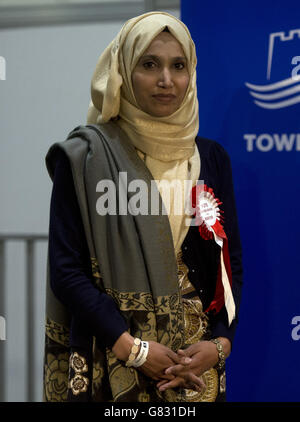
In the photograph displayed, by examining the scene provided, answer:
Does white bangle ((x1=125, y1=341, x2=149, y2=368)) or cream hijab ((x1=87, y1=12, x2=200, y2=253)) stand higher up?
cream hijab ((x1=87, y1=12, x2=200, y2=253))

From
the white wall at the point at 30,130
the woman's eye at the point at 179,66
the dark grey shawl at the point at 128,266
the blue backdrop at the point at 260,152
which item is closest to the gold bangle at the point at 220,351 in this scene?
the dark grey shawl at the point at 128,266

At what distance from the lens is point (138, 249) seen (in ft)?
5.91

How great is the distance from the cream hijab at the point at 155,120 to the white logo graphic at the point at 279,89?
1.69ft

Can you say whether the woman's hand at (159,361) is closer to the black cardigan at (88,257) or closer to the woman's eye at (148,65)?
the black cardigan at (88,257)

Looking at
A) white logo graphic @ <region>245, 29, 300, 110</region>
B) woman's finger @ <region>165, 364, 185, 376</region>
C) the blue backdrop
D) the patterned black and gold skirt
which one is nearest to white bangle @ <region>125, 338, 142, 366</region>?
woman's finger @ <region>165, 364, 185, 376</region>

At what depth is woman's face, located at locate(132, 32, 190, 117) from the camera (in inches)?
73.0

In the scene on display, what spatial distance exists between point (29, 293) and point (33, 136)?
2.58 feet

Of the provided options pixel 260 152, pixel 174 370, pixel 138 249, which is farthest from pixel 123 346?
pixel 260 152

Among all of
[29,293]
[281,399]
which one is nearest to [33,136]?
[29,293]

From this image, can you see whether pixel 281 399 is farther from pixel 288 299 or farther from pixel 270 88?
pixel 270 88

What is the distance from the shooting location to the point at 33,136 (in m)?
3.02

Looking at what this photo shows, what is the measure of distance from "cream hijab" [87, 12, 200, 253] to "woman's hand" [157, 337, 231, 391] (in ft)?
1.02

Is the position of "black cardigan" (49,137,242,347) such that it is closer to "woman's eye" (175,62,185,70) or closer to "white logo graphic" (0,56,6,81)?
"woman's eye" (175,62,185,70)

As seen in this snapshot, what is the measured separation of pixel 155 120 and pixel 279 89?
706mm
